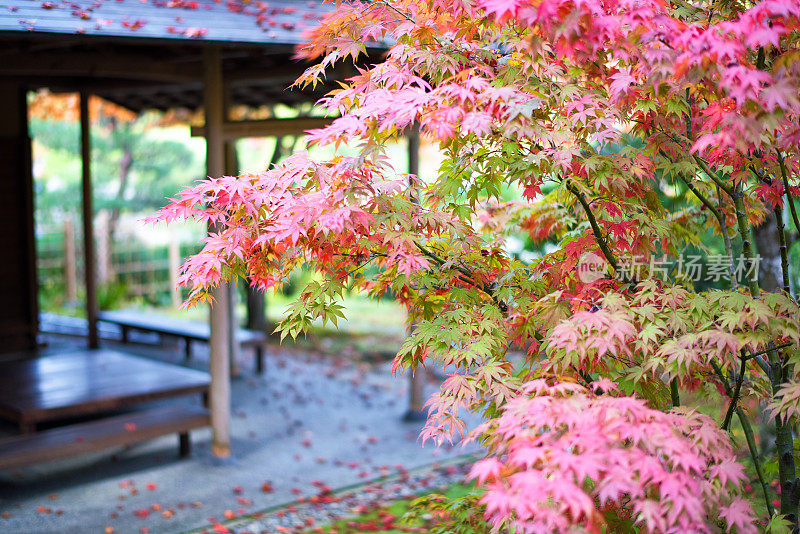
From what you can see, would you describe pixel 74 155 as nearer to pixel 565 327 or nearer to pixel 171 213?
pixel 171 213

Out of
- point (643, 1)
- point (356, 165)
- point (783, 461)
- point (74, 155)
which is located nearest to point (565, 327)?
point (356, 165)

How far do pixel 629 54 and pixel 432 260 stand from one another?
1.00 metres

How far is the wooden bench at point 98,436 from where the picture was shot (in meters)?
4.38

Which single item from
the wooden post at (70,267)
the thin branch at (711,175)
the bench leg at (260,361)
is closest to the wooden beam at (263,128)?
the thin branch at (711,175)

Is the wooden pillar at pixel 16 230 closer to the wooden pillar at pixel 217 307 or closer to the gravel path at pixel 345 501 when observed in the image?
the wooden pillar at pixel 217 307

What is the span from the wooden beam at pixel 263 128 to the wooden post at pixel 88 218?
276 cm

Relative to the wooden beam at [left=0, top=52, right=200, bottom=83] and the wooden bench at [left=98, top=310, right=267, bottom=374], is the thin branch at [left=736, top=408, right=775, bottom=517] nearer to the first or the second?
the wooden beam at [left=0, top=52, right=200, bottom=83]

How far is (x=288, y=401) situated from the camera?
266 inches

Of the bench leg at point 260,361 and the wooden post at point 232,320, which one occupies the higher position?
the wooden post at point 232,320

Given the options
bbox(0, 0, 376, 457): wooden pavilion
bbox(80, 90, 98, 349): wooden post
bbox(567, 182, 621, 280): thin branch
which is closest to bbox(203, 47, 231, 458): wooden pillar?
bbox(0, 0, 376, 457): wooden pavilion

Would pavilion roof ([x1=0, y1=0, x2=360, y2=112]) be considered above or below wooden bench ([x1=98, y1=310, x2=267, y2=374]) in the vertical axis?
above

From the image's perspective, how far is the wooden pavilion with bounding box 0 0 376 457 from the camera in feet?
12.8

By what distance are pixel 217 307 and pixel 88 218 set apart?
3.18m

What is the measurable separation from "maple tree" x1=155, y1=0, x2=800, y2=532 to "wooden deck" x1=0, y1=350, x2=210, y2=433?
9.29ft
